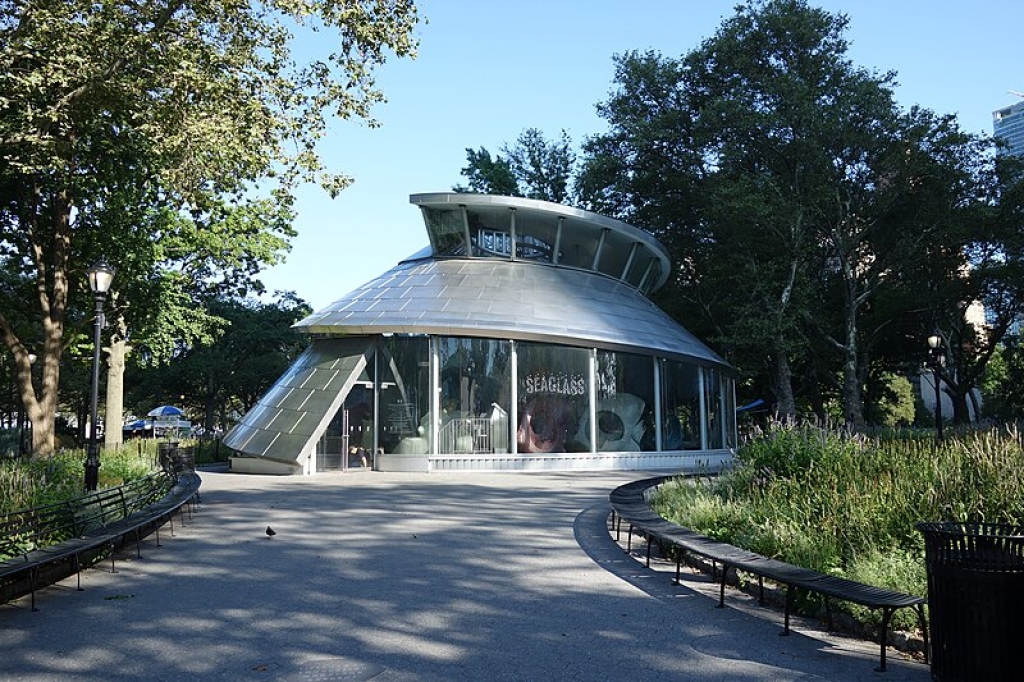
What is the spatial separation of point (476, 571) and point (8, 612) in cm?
442

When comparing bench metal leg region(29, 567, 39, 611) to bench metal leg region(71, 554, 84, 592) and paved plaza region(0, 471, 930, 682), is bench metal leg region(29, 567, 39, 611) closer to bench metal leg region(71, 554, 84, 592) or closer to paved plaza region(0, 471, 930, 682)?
paved plaza region(0, 471, 930, 682)

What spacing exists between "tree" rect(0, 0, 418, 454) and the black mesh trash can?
12.2 m

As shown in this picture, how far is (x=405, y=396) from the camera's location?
76.0 feet

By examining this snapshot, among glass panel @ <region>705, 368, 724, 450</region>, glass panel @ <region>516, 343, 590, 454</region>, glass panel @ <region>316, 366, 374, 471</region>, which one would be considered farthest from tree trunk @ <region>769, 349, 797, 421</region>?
glass panel @ <region>316, 366, 374, 471</region>

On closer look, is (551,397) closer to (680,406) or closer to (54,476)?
(680,406)

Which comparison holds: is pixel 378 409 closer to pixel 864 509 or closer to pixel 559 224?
pixel 559 224

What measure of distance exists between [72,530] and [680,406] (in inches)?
819

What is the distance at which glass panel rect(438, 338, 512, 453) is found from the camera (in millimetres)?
23000

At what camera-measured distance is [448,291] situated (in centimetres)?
2498

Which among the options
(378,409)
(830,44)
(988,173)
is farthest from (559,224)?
(988,173)

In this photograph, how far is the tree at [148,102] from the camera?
12820mm

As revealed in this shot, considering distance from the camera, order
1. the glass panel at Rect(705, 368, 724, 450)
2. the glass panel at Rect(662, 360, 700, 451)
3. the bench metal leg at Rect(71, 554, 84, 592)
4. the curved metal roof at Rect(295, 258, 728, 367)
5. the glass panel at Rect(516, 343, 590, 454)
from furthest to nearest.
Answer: the glass panel at Rect(705, 368, 724, 450), the glass panel at Rect(662, 360, 700, 451), the glass panel at Rect(516, 343, 590, 454), the curved metal roof at Rect(295, 258, 728, 367), the bench metal leg at Rect(71, 554, 84, 592)

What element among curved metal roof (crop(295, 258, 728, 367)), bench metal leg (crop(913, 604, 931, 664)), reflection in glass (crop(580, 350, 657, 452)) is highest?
curved metal roof (crop(295, 258, 728, 367))

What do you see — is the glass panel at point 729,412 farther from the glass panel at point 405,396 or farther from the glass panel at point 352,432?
the glass panel at point 352,432
